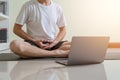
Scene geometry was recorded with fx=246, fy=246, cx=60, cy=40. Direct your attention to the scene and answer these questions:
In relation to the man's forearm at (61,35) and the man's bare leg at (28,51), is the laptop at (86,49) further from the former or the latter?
the man's forearm at (61,35)

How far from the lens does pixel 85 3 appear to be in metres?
3.44

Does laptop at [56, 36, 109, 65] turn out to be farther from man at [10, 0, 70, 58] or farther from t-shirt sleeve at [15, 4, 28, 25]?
t-shirt sleeve at [15, 4, 28, 25]

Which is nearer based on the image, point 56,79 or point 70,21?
point 56,79

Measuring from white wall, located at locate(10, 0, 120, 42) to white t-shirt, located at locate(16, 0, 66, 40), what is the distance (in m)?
1.06

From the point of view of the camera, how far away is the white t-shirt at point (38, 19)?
230cm

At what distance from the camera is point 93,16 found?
11.3 feet

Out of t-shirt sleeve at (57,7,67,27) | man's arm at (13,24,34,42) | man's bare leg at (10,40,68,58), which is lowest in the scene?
man's bare leg at (10,40,68,58)

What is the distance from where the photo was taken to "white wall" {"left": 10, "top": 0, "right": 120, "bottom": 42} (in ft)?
11.3

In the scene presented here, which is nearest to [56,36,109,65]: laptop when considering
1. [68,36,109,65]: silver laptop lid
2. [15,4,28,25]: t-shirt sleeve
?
[68,36,109,65]: silver laptop lid

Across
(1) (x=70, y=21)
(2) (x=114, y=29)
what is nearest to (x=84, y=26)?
(1) (x=70, y=21)

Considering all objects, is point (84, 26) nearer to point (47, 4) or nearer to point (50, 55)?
point (47, 4)

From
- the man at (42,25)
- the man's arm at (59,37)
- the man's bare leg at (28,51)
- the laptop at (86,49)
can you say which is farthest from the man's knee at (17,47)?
the laptop at (86,49)

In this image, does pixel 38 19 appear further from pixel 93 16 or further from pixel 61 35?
pixel 93 16

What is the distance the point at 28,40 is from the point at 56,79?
1.20 meters
